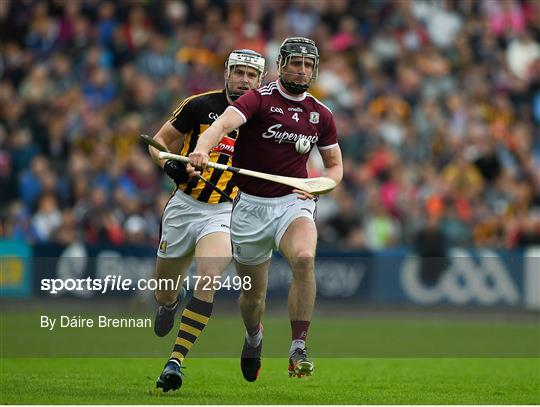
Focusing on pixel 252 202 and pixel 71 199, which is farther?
pixel 71 199

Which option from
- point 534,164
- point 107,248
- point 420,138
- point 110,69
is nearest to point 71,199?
point 107,248

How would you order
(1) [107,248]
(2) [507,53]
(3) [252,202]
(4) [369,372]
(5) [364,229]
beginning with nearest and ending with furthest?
(3) [252,202]
(4) [369,372]
(1) [107,248]
(5) [364,229]
(2) [507,53]

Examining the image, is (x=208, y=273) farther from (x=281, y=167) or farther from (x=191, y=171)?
(x=281, y=167)

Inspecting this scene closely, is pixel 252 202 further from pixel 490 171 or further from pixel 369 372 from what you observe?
pixel 490 171

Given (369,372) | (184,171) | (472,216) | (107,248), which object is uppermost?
(472,216)

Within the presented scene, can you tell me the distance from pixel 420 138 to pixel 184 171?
12030 mm

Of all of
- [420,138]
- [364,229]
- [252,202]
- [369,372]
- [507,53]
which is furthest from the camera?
[507,53]

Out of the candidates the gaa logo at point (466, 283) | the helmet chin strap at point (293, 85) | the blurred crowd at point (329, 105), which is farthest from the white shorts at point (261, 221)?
the gaa logo at point (466, 283)

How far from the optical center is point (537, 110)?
23.8 m

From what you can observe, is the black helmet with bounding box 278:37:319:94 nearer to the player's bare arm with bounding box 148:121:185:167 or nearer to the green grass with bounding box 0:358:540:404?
the player's bare arm with bounding box 148:121:185:167

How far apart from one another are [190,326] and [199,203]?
133 cm

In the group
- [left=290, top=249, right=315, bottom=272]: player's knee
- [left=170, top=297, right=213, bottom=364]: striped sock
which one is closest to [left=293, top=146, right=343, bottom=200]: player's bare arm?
[left=290, top=249, right=315, bottom=272]: player's knee

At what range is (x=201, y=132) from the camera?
35.8 feet

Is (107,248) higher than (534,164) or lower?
lower
